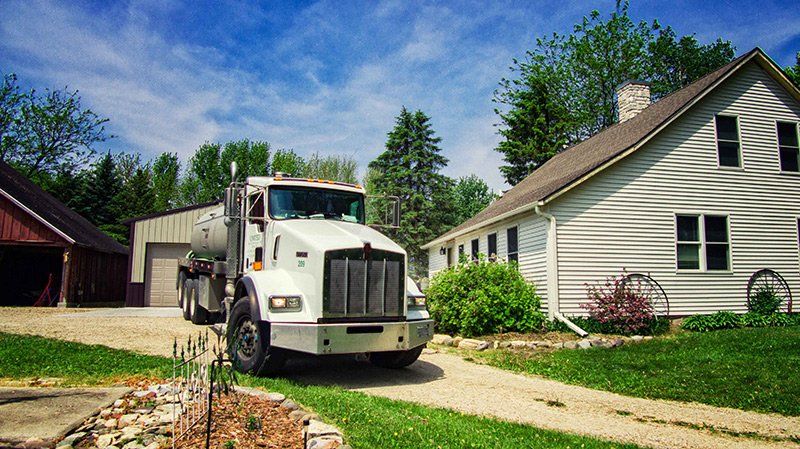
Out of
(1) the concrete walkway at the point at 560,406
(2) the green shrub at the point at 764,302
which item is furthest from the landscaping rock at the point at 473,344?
(2) the green shrub at the point at 764,302

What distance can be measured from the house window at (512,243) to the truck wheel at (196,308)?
27.9ft

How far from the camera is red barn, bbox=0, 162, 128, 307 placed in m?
19.4

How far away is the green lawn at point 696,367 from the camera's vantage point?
23.5ft

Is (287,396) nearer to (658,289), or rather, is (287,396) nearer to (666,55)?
(658,289)

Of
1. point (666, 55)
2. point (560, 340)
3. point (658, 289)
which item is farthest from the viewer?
point (666, 55)

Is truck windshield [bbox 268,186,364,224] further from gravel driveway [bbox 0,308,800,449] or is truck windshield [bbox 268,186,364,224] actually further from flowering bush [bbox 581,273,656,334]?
flowering bush [bbox 581,273,656,334]

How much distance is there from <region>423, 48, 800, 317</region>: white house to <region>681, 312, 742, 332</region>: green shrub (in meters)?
0.50

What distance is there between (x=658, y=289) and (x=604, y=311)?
2010 mm

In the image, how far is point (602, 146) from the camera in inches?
669

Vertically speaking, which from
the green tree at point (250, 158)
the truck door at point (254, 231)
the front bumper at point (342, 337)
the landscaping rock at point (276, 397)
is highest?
the green tree at point (250, 158)

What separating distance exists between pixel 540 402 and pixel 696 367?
3.49 meters

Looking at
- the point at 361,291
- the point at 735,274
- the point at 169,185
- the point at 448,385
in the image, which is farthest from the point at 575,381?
the point at 169,185

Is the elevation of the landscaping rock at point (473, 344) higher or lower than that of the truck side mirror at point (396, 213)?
lower

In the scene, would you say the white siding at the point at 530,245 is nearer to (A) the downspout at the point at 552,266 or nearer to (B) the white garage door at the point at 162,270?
(A) the downspout at the point at 552,266
